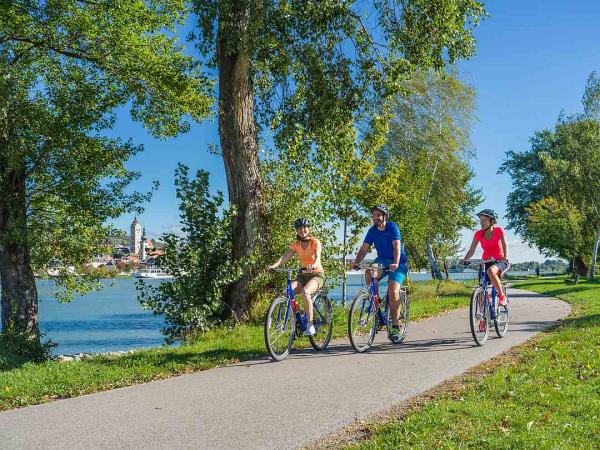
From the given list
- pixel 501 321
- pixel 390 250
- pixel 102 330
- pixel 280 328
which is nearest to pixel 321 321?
pixel 280 328

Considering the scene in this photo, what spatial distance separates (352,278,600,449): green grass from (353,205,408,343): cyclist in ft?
7.08

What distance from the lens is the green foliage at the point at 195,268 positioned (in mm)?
11539

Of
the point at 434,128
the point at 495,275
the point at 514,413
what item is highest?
the point at 434,128

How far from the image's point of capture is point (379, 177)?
22.5 meters

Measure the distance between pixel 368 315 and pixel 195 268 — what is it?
4.12 m

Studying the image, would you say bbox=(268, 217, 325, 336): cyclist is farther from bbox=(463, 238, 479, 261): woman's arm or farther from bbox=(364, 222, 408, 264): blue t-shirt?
bbox=(463, 238, 479, 261): woman's arm

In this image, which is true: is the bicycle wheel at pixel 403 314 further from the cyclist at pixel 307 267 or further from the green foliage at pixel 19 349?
the green foliage at pixel 19 349

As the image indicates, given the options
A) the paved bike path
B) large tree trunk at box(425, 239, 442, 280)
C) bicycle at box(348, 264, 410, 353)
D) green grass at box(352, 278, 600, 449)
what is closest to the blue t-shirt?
bicycle at box(348, 264, 410, 353)

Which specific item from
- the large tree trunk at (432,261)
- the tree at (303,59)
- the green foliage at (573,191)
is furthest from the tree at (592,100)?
the tree at (303,59)

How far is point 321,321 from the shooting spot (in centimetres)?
930

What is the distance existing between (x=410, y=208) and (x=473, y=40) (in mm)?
12366

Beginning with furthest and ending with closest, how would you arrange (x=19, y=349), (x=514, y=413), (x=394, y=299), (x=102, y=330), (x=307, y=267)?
1. (x=102, y=330)
2. (x=19, y=349)
3. (x=394, y=299)
4. (x=307, y=267)
5. (x=514, y=413)

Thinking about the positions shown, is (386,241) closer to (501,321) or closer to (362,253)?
(362,253)

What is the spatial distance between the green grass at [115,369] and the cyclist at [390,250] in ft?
5.30
